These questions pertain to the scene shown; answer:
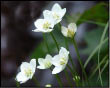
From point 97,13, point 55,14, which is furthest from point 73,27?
point 97,13

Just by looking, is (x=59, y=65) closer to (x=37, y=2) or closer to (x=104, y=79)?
(x=104, y=79)

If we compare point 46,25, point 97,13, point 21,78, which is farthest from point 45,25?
point 97,13

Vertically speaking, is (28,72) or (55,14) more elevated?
(55,14)

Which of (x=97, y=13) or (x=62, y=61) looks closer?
(x=62, y=61)

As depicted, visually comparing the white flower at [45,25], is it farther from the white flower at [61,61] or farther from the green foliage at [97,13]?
the green foliage at [97,13]

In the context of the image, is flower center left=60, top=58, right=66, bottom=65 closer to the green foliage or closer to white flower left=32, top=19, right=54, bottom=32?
white flower left=32, top=19, right=54, bottom=32

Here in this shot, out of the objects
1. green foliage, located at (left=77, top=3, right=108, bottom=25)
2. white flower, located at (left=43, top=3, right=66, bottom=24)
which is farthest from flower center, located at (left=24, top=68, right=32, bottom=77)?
green foliage, located at (left=77, top=3, right=108, bottom=25)

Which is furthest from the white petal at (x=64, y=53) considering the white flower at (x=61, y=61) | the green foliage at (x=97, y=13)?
the green foliage at (x=97, y=13)

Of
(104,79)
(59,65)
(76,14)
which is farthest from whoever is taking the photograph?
(76,14)

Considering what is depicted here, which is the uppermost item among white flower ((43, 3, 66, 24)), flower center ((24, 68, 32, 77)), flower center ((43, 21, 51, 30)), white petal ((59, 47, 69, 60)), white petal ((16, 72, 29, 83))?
white flower ((43, 3, 66, 24))

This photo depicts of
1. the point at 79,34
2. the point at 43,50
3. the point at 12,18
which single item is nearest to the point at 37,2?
the point at 12,18

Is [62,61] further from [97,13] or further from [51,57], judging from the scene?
[97,13]
